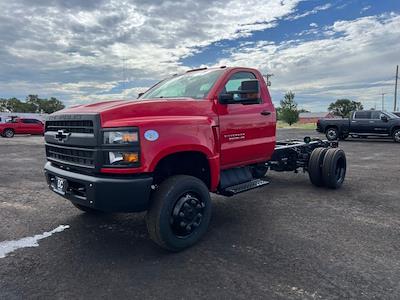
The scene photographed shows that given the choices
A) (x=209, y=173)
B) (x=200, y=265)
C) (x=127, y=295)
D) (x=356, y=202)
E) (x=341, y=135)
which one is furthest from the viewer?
(x=341, y=135)

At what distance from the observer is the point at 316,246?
4238mm

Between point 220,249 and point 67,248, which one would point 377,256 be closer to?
point 220,249

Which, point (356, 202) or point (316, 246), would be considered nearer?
point (316, 246)

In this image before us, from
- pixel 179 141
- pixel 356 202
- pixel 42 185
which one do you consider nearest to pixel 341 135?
pixel 356 202

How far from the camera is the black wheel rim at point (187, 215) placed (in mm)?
4000

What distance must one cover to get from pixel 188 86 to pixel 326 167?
3505mm

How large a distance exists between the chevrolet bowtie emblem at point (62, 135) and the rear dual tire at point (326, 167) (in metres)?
4.98

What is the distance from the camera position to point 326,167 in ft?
23.5

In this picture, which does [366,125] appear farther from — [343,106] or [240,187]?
[343,106]

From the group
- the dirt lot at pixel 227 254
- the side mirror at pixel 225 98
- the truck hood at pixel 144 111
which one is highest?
the side mirror at pixel 225 98

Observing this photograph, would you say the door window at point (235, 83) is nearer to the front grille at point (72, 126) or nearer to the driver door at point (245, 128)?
the driver door at point (245, 128)

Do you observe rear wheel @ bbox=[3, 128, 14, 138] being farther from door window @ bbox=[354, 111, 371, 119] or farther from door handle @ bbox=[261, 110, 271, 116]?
door handle @ bbox=[261, 110, 271, 116]

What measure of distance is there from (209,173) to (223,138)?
530 millimetres

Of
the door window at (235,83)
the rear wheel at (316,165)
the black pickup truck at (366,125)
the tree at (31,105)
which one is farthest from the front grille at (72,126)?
the tree at (31,105)
